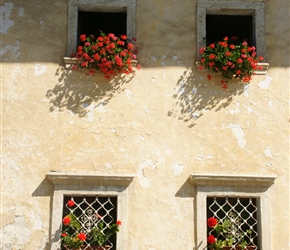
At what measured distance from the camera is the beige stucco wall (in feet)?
23.3

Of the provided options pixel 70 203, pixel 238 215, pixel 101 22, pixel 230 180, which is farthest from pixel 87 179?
pixel 101 22

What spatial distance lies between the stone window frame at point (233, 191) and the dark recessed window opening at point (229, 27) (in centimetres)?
217

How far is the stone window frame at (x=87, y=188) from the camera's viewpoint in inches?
276

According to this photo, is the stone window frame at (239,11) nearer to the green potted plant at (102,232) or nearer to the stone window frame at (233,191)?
the stone window frame at (233,191)

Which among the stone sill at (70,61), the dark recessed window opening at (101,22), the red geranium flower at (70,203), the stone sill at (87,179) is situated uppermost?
the dark recessed window opening at (101,22)

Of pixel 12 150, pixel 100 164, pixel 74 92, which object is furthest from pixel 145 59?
pixel 12 150

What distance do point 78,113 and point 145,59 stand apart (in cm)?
120

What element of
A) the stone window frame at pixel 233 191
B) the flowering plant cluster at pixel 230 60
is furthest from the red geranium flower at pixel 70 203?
the flowering plant cluster at pixel 230 60

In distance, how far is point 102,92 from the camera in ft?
24.6

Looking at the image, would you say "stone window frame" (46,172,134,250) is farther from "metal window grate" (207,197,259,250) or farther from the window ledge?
"metal window grate" (207,197,259,250)

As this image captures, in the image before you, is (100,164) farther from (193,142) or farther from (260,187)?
(260,187)

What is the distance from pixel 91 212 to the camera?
7145 mm

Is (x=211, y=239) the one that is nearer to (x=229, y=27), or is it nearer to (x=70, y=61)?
(x=70, y=61)

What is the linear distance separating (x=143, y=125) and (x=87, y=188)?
113cm
